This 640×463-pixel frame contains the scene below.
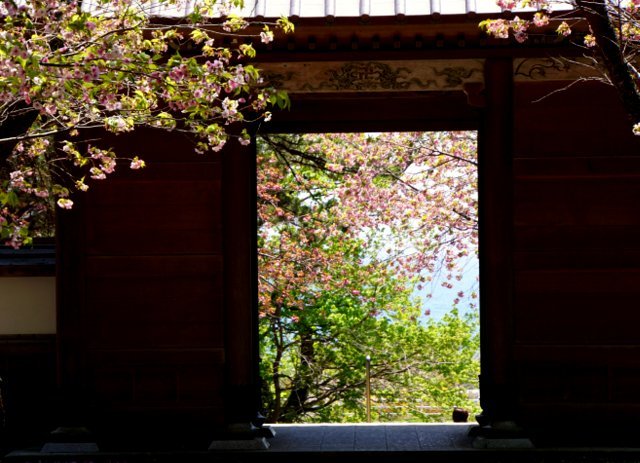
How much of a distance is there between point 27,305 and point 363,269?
6493 mm

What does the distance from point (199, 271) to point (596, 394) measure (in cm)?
302

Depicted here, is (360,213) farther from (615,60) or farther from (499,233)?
(615,60)

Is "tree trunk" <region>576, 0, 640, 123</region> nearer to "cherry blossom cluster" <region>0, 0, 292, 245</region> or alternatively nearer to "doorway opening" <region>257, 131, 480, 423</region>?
"cherry blossom cluster" <region>0, 0, 292, 245</region>

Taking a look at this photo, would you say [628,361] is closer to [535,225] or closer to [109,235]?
[535,225]

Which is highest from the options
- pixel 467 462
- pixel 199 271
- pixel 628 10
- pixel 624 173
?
pixel 628 10

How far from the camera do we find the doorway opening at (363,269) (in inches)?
437

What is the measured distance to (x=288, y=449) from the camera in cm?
663

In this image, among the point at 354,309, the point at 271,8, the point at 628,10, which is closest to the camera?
the point at 628,10

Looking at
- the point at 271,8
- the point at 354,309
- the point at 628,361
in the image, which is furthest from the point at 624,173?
the point at 354,309

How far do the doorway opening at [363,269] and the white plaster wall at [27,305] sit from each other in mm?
4208

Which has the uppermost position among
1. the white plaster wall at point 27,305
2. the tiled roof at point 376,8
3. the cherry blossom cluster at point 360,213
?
the tiled roof at point 376,8

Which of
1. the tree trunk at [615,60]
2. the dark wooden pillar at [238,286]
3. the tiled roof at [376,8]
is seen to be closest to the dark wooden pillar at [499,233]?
the tiled roof at [376,8]

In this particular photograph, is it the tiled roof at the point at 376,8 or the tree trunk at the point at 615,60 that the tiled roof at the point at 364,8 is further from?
the tree trunk at the point at 615,60

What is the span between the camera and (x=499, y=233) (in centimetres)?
658
